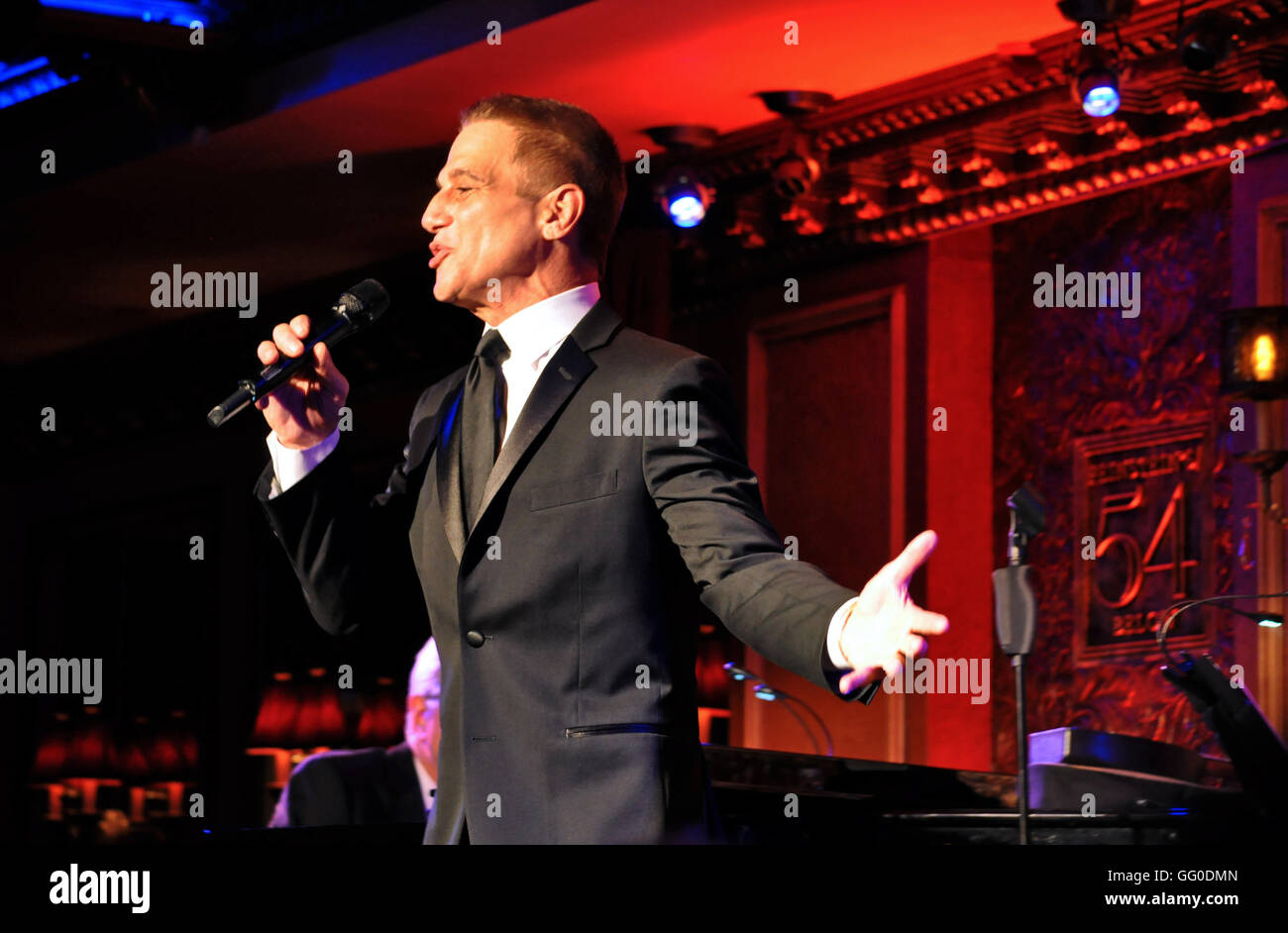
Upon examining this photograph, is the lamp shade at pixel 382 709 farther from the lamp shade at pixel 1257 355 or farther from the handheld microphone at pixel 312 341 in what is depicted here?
the handheld microphone at pixel 312 341

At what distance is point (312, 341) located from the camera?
1.90m

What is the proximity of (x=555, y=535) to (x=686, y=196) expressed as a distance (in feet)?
13.5

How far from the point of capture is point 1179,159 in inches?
201

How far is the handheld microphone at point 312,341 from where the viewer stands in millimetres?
1850

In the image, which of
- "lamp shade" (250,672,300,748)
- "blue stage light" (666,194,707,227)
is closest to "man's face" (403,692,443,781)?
"blue stage light" (666,194,707,227)

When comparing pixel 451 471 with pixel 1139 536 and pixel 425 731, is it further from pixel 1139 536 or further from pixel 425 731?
pixel 1139 536

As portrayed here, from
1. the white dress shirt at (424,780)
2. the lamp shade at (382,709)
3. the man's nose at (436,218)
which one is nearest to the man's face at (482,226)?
the man's nose at (436,218)

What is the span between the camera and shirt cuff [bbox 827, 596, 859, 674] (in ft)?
5.02

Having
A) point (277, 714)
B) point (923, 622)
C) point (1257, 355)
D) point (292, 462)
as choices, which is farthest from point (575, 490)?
point (277, 714)

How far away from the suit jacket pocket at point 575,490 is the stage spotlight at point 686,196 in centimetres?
407

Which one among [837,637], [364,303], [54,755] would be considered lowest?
[54,755]

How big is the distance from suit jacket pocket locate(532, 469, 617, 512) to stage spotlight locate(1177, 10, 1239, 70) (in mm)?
3102
